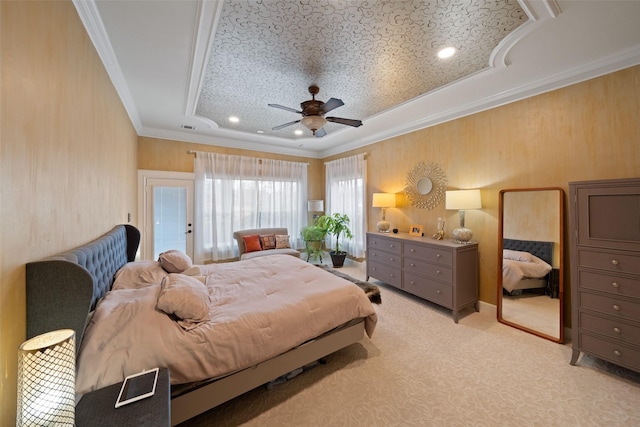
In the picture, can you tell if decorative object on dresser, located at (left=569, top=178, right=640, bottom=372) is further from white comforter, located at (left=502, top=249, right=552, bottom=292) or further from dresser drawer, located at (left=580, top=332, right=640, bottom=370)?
white comforter, located at (left=502, top=249, right=552, bottom=292)

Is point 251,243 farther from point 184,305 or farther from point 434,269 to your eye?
point 434,269

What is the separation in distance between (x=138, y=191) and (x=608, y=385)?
6.21 m

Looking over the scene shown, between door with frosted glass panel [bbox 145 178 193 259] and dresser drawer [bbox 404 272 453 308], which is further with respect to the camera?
door with frosted glass panel [bbox 145 178 193 259]

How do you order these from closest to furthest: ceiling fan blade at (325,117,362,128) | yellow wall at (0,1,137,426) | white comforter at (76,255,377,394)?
yellow wall at (0,1,137,426) < white comforter at (76,255,377,394) < ceiling fan blade at (325,117,362,128)

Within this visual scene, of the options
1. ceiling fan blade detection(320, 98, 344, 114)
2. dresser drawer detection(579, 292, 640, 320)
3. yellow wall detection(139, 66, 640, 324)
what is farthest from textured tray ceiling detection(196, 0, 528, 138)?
dresser drawer detection(579, 292, 640, 320)

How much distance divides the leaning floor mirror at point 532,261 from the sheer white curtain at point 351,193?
8.15ft

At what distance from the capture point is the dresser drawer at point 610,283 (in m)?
1.84

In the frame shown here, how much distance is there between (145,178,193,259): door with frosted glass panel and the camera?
4.33m

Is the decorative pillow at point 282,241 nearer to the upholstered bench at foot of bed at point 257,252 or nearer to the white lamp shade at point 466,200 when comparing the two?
the upholstered bench at foot of bed at point 257,252

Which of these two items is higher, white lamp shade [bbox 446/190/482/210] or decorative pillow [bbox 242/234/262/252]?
white lamp shade [bbox 446/190/482/210]

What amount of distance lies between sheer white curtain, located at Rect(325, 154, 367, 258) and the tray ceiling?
1771 mm

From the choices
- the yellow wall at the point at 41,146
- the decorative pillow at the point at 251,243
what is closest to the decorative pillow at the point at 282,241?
the decorative pillow at the point at 251,243

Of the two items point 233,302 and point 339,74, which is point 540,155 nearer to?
point 339,74

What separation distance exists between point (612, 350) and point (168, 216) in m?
5.95
